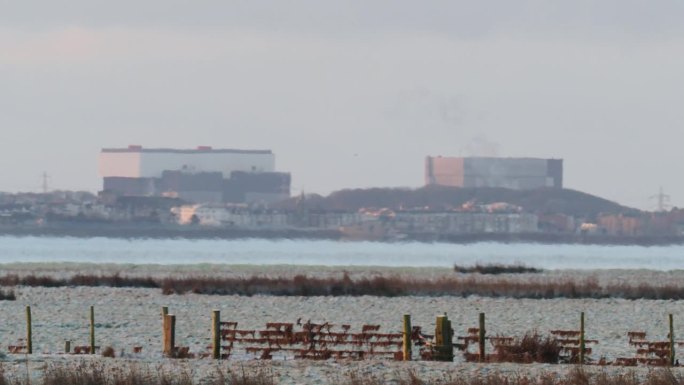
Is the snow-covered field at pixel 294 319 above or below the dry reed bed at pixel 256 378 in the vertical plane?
below

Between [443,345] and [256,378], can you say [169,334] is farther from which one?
[256,378]

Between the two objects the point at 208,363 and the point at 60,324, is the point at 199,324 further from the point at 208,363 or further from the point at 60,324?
the point at 208,363

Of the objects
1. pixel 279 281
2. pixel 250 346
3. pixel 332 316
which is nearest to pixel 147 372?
pixel 250 346

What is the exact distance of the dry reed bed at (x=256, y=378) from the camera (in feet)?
79.9

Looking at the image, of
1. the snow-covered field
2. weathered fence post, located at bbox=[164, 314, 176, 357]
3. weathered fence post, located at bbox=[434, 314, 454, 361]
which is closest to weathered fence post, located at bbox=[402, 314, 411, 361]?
weathered fence post, located at bbox=[434, 314, 454, 361]

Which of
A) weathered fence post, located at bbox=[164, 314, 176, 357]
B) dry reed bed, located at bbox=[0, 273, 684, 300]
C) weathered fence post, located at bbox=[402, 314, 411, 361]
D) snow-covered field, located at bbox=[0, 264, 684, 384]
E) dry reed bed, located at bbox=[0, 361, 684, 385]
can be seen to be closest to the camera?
dry reed bed, located at bbox=[0, 361, 684, 385]

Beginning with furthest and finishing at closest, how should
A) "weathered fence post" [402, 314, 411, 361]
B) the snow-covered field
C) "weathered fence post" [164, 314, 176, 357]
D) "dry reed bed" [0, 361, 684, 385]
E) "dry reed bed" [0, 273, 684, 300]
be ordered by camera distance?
"dry reed bed" [0, 273, 684, 300]
"weathered fence post" [164, 314, 176, 357]
"weathered fence post" [402, 314, 411, 361]
the snow-covered field
"dry reed bed" [0, 361, 684, 385]

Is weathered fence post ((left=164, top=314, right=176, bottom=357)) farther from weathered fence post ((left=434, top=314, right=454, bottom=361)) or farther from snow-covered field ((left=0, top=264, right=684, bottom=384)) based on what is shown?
weathered fence post ((left=434, top=314, right=454, bottom=361))

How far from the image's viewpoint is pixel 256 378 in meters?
25.0

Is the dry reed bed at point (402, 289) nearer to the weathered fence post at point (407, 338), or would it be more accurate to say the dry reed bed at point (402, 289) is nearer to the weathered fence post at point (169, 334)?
the weathered fence post at point (169, 334)

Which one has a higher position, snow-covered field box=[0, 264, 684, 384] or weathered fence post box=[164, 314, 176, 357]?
weathered fence post box=[164, 314, 176, 357]

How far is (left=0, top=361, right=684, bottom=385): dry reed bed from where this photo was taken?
24.4 m

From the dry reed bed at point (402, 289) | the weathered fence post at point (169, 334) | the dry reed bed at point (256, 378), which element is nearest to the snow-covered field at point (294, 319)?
the weathered fence post at point (169, 334)

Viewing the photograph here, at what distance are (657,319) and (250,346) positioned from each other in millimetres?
18647
